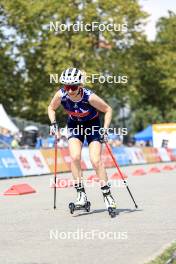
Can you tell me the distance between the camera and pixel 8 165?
2612 centimetres

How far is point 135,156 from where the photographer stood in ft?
137

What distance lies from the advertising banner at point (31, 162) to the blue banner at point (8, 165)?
324 mm

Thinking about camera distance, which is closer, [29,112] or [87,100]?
[87,100]

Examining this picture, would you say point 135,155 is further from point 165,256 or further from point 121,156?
point 165,256

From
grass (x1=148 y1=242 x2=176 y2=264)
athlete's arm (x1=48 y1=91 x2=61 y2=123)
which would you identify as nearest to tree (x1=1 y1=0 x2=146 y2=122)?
athlete's arm (x1=48 y1=91 x2=61 y2=123)

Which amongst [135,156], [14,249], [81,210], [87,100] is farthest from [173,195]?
[135,156]

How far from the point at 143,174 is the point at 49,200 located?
490 inches

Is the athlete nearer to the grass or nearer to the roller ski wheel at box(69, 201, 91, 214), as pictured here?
the roller ski wheel at box(69, 201, 91, 214)

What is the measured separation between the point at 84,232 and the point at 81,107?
101 inches

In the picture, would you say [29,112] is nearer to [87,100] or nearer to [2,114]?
[2,114]

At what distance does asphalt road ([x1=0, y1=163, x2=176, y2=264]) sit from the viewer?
7.19 metres

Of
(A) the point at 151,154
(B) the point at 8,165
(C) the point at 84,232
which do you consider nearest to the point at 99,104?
(C) the point at 84,232

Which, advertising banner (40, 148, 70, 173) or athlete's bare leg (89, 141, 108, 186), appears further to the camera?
advertising banner (40, 148, 70, 173)

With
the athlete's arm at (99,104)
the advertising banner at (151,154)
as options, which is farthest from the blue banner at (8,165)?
the advertising banner at (151,154)
